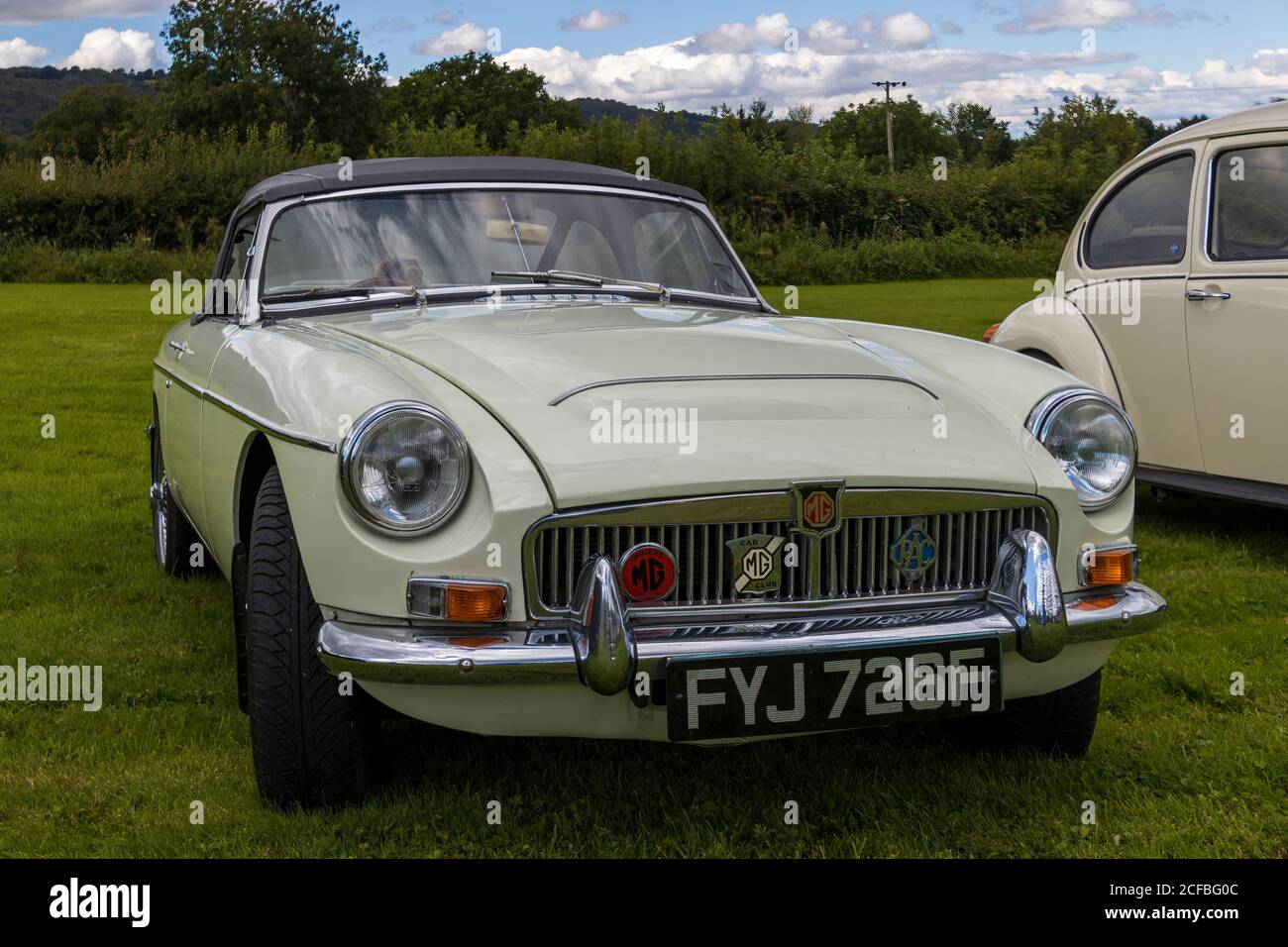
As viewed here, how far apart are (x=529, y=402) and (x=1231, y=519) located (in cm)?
460

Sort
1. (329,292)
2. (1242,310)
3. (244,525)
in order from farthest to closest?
(1242,310)
(329,292)
(244,525)

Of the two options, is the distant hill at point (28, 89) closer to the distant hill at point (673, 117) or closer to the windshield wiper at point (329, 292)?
the distant hill at point (673, 117)

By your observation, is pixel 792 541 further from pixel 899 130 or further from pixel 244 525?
pixel 899 130

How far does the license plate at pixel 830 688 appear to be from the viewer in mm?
2545

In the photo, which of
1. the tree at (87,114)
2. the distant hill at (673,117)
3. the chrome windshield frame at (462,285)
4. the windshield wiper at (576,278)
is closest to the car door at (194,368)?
the chrome windshield frame at (462,285)

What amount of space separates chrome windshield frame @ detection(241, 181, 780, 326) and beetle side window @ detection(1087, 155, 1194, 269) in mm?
2416

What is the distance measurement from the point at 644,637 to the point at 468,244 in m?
1.85

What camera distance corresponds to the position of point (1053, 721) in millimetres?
3289

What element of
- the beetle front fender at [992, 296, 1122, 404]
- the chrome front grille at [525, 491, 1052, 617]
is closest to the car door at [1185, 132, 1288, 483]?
the beetle front fender at [992, 296, 1122, 404]

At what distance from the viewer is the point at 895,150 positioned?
238 ft

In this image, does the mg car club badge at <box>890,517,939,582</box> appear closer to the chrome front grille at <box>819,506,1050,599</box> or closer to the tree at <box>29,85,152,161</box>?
the chrome front grille at <box>819,506,1050,599</box>

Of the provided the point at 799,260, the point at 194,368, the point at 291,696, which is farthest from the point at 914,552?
the point at 799,260

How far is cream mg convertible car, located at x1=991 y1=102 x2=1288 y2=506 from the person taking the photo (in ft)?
17.5
